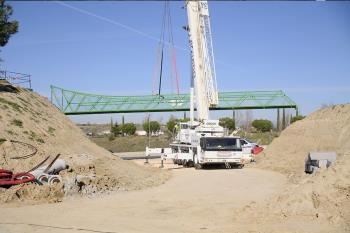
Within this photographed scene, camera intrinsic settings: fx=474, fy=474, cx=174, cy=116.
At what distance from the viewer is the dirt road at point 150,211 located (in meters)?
11.9

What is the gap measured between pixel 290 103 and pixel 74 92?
3236 centimetres

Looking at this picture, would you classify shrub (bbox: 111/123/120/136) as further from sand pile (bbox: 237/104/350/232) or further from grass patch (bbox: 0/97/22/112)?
sand pile (bbox: 237/104/350/232)

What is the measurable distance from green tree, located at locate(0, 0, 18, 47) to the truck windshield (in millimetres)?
13859

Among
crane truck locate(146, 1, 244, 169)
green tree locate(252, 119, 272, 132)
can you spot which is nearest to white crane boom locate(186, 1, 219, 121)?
crane truck locate(146, 1, 244, 169)

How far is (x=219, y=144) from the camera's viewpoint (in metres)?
28.8

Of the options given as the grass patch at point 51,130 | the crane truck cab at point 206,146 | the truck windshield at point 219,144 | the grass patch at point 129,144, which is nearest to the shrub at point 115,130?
the grass patch at point 129,144

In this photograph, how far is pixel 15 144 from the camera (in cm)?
2250

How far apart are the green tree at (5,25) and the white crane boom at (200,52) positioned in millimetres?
11346

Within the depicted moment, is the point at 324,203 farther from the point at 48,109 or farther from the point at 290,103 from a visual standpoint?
the point at 290,103

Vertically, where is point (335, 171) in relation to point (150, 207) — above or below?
above

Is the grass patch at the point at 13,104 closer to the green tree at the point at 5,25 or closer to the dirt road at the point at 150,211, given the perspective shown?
the green tree at the point at 5,25

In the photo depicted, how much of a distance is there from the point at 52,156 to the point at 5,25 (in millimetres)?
11323

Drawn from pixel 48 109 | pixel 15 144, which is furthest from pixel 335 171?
pixel 48 109

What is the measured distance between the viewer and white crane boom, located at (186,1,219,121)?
3142 cm
